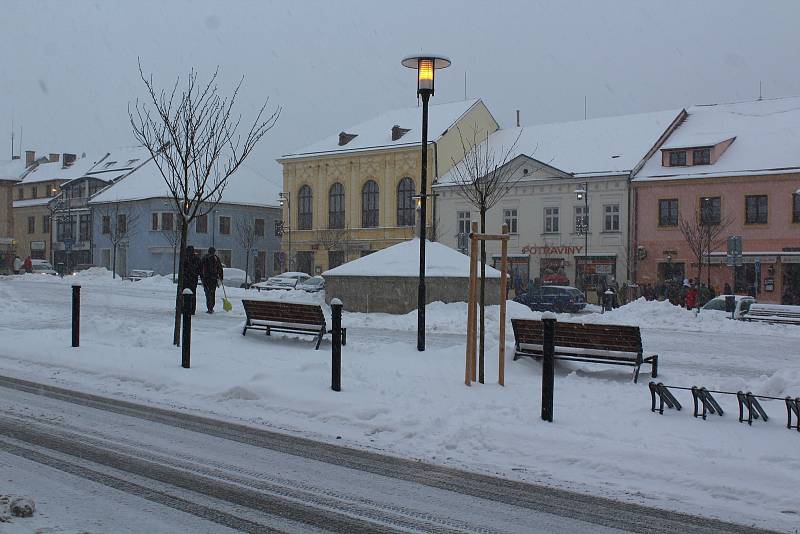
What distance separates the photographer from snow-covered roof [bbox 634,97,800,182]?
42.4m

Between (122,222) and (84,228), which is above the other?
(122,222)

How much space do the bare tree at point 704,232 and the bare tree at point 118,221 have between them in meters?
41.9

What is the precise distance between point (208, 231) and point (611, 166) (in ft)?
110

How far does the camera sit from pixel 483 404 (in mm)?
9570

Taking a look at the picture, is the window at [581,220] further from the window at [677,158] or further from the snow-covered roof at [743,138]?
the window at [677,158]

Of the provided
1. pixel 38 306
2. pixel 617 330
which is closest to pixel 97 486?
pixel 617 330

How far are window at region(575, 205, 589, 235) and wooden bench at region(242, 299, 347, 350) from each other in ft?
98.1

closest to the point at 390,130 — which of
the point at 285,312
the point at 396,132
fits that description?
the point at 396,132

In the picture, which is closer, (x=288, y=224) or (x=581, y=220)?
(x=581, y=220)

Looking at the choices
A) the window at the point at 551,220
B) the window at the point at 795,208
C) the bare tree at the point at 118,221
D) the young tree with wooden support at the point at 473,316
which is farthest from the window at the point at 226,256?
the young tree with wooden support at the point at 473,316

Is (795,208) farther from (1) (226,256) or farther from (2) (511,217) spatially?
(1) (226,256)

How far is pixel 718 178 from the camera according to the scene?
140 ft

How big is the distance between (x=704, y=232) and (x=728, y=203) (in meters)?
2.91

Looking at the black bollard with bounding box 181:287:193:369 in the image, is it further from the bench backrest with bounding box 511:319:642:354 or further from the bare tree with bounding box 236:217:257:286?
the bare tree with bounding box 236:217:257:286
